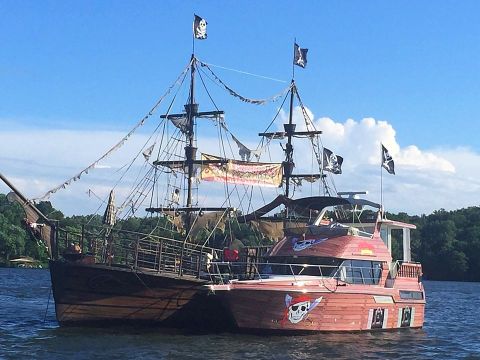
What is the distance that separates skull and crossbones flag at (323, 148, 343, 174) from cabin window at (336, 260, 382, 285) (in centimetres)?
2143

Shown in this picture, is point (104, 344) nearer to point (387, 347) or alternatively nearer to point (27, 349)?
point (27, 349)

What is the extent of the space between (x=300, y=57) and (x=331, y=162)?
8.10 m

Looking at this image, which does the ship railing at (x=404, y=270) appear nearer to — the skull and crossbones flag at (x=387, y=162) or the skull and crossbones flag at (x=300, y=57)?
the skull and crossbones flag at (x=387, y=162)

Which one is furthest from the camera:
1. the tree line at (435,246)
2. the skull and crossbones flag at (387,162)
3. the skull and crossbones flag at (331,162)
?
the tree line at (435,246)

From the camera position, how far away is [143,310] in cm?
3033

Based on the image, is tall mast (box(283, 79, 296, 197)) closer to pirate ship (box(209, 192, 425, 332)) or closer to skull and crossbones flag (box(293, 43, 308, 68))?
skull and crossbones flag (box(293, 43, 308, 68))

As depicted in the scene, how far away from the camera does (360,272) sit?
31.9 metres

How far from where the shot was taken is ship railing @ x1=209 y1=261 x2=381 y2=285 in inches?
1199

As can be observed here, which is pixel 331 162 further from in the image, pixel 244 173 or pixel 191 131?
pixel 191 131

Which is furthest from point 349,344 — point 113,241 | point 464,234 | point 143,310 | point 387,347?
point 464,234

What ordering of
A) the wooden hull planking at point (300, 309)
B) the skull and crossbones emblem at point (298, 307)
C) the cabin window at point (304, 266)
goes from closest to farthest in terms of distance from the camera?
1. the wooden hull planking at point (300, 309)
2. the skull and crossbones emblem at point (298, 307)
3. the cabin window at point (304, 266)

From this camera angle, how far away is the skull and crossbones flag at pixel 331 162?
54156 mm

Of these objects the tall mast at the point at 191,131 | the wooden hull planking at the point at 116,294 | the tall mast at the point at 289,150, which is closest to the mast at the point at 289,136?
the tall mast at the point at 289,150

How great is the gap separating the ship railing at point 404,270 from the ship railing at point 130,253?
26.8ft
